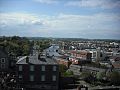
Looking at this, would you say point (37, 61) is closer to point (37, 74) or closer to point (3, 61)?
point (37, 74)

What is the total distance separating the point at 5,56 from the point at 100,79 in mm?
10426

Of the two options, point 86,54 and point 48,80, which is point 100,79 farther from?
point 86,54

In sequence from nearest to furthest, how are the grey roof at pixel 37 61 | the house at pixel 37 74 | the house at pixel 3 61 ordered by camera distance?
1. the house at pixel 37 74
2. the grey roof at pixel 37 61
3. the house at pixel 3 61

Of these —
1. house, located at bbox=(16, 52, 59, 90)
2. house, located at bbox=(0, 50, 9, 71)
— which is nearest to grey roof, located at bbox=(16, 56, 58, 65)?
house, located at bbox=(16, 52, 59, 90)

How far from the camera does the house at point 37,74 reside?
2198 cm

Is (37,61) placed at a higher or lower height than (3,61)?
higher

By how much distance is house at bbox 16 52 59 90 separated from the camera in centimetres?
2198

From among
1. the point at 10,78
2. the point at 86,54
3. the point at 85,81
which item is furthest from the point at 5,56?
the point at 86,54

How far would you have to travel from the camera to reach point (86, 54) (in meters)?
58.4

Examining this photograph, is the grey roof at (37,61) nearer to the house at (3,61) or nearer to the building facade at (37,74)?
the building facade at (37,74)

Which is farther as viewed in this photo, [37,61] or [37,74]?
[37,61]

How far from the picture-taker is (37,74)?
22094 millimetres

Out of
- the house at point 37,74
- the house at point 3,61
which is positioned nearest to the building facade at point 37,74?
the house at point 37,74

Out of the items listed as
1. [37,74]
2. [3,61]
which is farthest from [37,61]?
[3,61]
